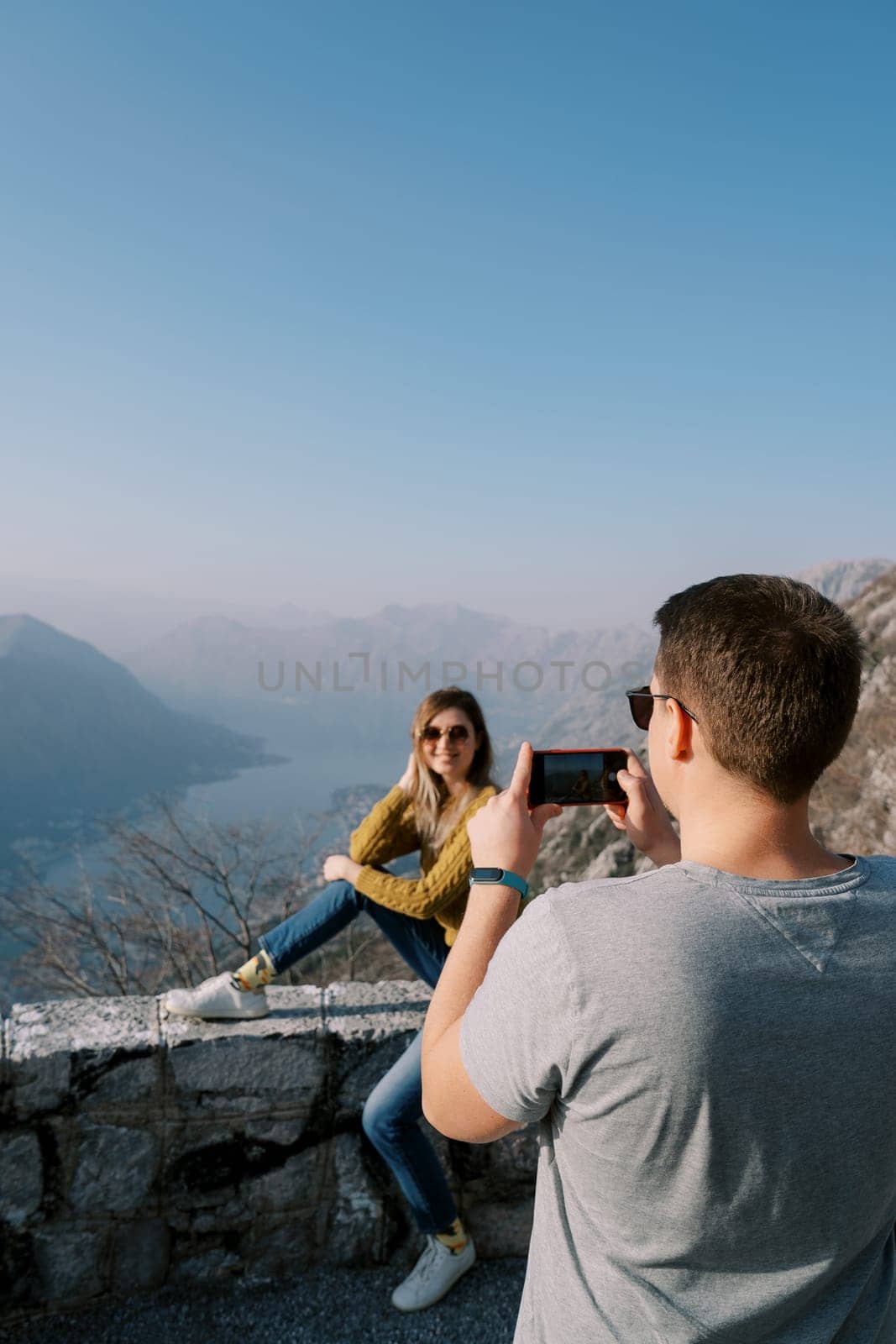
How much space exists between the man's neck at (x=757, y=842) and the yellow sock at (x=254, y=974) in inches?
74.3

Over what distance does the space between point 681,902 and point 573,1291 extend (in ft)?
1.82

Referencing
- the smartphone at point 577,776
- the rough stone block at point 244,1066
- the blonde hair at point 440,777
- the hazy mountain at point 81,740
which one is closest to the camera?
the smartphone at point 577,776

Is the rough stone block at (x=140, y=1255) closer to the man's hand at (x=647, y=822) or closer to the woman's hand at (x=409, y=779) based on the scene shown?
the woman's hand at (x=409, y=779)

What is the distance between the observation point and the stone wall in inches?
90.3

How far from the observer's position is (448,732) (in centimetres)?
304

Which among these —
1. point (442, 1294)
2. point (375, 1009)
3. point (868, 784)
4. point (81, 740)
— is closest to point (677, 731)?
point (375, 1009)

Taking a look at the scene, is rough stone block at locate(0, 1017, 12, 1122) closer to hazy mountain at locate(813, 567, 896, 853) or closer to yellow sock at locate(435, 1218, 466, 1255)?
yellow sock at locate(435, 1218, 466, 1255)

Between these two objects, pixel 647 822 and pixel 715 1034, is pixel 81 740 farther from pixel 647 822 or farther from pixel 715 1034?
pixel 715 1034

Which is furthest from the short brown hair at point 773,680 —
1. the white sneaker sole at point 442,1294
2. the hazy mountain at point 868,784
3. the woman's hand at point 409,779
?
the hazy mountain at point 868,784

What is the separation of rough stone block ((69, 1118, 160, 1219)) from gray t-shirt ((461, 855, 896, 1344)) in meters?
1.82

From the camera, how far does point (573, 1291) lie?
3.28 feet

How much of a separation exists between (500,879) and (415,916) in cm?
166

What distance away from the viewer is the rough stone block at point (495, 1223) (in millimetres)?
2566

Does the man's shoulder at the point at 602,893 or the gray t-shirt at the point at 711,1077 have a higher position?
the man's shoulder at the point at 602,893
